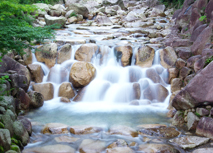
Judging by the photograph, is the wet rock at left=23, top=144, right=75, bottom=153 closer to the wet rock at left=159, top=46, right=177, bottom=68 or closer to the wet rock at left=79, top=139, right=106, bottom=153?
the wet rock at left=79, top=139, right=106, bottom=153

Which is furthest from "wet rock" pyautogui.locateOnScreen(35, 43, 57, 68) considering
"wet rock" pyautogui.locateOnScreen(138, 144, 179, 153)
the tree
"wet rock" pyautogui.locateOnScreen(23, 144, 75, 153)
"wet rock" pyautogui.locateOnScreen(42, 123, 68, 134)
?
"wet rock" pyautogui.locateOnScreen(138, 144, 179, 153)

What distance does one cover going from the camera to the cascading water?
6.12 m

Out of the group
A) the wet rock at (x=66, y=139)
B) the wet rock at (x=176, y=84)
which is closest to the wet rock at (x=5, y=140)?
the wet rock at (x=66, y=139)

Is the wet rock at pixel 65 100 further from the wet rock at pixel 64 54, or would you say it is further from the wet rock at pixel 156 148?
the wet rock at pixel 156 148

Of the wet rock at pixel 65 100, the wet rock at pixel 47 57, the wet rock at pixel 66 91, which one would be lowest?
the wet rock at pixel 65 100

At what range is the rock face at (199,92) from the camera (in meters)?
4.68

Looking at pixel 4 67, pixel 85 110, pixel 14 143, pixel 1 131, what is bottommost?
pixel 85 110

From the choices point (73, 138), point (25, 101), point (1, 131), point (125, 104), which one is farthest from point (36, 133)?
point (125, 104)

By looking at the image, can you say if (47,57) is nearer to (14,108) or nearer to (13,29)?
(14,108)

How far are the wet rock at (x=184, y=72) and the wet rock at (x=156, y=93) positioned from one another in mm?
1015

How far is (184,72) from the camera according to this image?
8.16 meters

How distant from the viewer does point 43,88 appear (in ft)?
26.3

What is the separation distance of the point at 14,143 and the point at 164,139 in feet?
11.2

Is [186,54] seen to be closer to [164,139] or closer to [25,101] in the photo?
[164,139]
